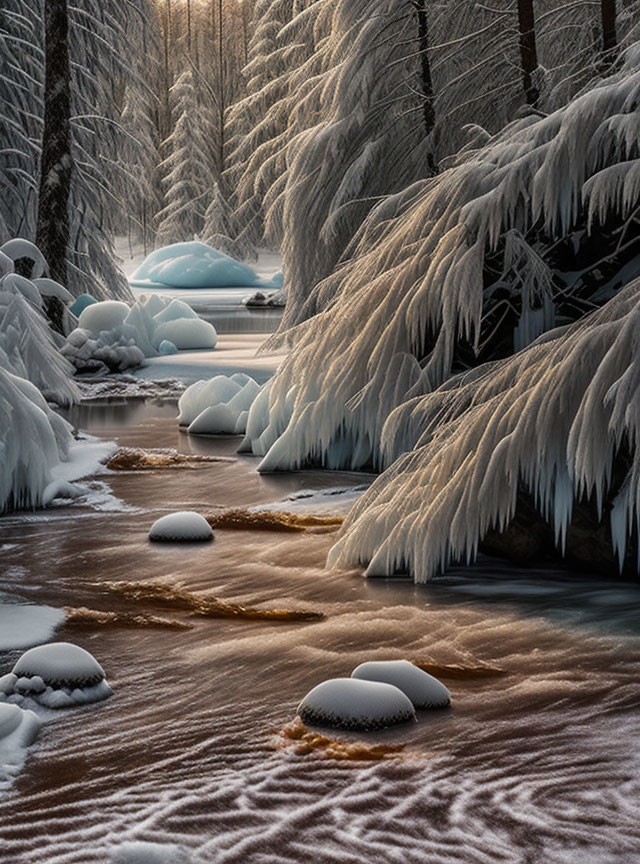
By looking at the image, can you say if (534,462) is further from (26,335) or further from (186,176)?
(186,176)

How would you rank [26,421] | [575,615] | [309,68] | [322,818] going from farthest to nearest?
1. [309,68]
2. [26,421]
3. [575,615]
4. [322,818]

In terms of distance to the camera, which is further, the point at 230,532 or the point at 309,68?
the point at 309,68

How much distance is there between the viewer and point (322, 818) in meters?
2.96

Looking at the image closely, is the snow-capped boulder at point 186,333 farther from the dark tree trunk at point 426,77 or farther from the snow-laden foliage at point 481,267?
the snow-laden foliage at point 481,267

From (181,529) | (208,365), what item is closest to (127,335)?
(208,365)

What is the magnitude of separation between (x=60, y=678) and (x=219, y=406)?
673 cm

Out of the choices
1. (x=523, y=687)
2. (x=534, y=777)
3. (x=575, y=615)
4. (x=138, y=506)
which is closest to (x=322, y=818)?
(x=534, y=777)

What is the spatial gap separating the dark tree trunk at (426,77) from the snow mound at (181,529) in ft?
19.7

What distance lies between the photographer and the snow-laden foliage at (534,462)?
4.88 metres

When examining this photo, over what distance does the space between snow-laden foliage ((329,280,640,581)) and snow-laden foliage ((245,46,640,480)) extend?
740mm

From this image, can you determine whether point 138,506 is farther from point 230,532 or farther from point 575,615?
point 575,615

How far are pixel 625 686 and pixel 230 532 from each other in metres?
3.05

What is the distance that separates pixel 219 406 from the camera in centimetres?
1049

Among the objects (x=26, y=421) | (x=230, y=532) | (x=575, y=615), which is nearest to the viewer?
(x=575, y=615)
